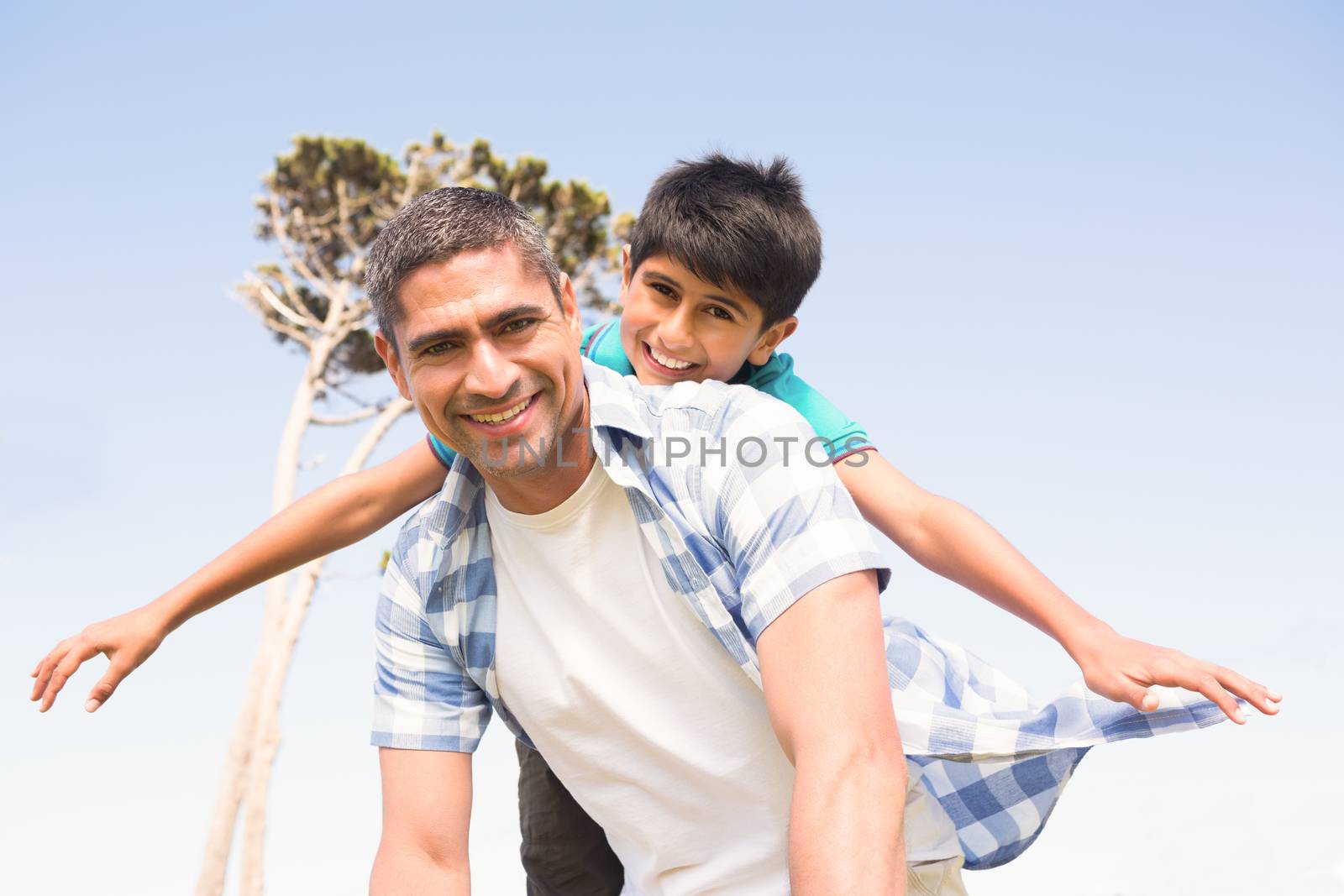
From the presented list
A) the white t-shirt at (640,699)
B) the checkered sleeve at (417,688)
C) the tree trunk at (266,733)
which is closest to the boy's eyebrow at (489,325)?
the white t-shirt at (640,699)

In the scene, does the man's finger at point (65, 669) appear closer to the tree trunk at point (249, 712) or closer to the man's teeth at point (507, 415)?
the man's teeth at point (507, 415)

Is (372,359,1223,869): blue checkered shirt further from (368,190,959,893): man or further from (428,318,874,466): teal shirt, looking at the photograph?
(428,318,874,466): teal shirt

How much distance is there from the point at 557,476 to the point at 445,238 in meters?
0.57

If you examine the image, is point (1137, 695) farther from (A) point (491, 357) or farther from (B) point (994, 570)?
(A) point (491, 357)

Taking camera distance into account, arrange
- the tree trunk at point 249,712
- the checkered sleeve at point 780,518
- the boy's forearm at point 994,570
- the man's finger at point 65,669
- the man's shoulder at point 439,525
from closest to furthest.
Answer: the checkered sleeve at point 780,518 < the boy's forearm at point 994,570 < the man's shoulder at point 439,525 < the man's finger at point 65,669 < the tree trunk at point 249,712

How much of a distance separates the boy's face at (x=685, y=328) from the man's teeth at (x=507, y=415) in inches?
29.6

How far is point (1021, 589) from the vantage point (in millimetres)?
2557

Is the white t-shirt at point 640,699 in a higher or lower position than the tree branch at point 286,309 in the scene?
lower

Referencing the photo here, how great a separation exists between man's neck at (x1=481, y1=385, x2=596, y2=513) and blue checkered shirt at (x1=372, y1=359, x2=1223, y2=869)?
8 cm

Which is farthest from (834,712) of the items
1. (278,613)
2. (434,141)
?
(434,141)

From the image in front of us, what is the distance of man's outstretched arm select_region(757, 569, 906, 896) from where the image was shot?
1978mm

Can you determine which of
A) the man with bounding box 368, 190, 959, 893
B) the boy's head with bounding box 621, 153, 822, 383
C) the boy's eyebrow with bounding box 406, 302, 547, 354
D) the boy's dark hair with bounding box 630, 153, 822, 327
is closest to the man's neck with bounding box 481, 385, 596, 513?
the man with bounding box 368, 190, 959, 893

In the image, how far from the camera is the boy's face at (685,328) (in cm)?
316

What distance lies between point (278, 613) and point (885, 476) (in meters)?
9.04
